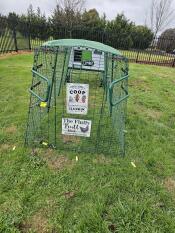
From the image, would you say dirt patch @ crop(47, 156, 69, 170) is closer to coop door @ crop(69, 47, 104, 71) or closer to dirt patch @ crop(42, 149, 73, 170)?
dirt patch @ crop(42, 149, 73, 170)

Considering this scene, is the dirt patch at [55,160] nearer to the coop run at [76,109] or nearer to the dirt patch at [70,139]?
the coop run at [76,109]

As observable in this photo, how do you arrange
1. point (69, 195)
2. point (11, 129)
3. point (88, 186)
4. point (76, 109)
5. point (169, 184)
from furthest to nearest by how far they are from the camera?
point (11, 129) → point (76, 109) → point (169, 184) → point (88, 186) → point (69, 195)

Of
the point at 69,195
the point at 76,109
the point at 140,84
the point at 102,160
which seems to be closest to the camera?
the point at 69,195

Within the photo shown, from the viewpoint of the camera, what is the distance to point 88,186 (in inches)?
84.6

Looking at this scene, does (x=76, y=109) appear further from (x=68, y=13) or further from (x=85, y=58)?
(x=68, y=13)

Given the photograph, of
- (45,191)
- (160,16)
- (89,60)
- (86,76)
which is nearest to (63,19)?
(160,16)

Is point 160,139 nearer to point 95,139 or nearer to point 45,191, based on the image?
point 95,139

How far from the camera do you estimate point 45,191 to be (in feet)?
6.70

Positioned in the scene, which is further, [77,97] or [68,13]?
[68,13]

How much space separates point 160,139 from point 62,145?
1453 millimetres

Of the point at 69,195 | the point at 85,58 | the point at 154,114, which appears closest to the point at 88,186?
the point at 69,195

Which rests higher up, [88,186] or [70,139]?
[70,139]

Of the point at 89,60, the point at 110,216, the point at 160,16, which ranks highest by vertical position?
the point at 160,16

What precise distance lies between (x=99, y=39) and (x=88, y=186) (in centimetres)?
1147
